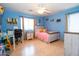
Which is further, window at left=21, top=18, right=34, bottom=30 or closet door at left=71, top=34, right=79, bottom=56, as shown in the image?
window at left=21, top=18, right=34, bottom=30

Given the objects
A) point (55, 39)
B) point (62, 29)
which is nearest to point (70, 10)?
point (62, 29)

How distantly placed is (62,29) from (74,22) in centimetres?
83

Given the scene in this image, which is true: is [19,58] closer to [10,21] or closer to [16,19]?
[10,21]

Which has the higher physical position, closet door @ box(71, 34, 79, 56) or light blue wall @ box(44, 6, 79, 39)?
light blue wall @ box(44, 6, 79, 39)

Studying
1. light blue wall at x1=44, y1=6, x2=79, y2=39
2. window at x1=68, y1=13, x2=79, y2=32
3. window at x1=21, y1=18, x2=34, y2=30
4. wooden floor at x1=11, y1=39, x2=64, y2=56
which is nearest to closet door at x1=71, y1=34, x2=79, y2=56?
wooden floor at x1=11, y1=39, x2=64, y2=56

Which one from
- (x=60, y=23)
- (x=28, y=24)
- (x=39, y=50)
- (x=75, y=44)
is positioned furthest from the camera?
(x=28, y=24)

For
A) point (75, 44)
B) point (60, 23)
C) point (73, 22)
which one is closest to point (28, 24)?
point (60, 23)

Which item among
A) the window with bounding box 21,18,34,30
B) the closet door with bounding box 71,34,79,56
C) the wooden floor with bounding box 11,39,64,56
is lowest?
the wooden floor with bounding box 11,39,64,56

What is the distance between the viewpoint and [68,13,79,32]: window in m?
4.27

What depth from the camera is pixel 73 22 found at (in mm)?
4512

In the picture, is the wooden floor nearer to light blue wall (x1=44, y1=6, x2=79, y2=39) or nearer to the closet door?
the closet door

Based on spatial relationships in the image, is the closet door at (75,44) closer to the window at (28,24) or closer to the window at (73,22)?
the window at (73,22)

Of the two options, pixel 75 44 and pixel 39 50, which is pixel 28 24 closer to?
pixel 39 50

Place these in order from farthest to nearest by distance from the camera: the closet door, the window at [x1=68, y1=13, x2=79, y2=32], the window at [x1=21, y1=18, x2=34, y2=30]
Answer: the window at [x1=21, y1=18, x2=34, y2=30] → the window at [x1=68, y1=13, x2=79, y2=32] → the closet door
